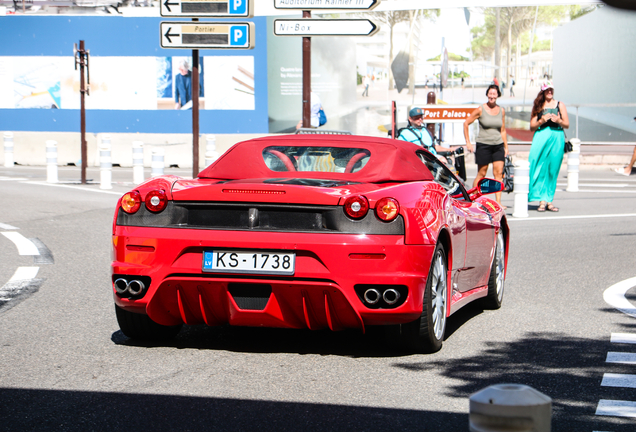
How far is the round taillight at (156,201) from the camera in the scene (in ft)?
17.9

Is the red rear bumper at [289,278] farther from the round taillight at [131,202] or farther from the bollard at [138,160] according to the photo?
the bollard at [138,160]

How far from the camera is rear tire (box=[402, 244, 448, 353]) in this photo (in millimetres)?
5500

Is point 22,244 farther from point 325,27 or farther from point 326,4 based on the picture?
point 325,27

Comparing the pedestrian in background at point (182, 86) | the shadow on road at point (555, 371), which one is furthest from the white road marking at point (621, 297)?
the pedestrian in background at point (182, 86)

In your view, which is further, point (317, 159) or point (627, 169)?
Answer: point (627, 169)

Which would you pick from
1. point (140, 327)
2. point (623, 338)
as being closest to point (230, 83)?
point (140, 327)

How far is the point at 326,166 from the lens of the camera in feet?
20.2

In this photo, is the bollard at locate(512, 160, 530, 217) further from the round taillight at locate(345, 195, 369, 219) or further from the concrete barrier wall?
the concrete barrier wall

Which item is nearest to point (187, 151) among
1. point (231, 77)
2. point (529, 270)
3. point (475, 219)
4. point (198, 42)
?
point (231, 77)

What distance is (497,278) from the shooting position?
7445 millimetres

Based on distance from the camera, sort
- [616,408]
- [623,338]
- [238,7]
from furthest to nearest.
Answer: [238,7], [623,338], [616,408]

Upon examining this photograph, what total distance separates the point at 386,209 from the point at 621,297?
3.33 meters

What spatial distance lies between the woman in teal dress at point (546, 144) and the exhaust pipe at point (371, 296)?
9764mm

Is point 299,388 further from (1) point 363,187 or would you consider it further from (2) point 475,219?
(2) point 475,219
